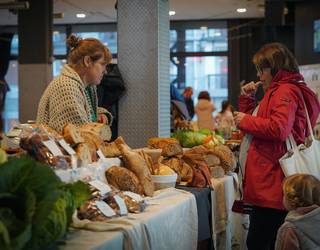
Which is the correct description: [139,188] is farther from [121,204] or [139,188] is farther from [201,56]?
[201,56]

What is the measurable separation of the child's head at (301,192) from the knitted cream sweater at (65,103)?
1.07m

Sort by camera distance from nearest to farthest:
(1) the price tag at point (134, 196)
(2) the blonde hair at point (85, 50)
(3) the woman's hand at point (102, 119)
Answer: (1) the price tag at point (134, 196)
(2) the blonde hair at point (85, 50)
(3) the woman's hand at point (102, 119)

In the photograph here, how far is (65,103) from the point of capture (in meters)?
2.73

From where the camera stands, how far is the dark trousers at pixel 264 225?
257 cm

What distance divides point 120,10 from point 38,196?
3.05 metres

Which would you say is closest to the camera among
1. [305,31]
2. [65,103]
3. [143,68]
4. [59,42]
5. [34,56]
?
[65,103]

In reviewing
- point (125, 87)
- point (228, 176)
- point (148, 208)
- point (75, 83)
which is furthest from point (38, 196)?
point (125, 87)

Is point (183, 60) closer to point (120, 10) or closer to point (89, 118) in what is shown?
point (120, 10)

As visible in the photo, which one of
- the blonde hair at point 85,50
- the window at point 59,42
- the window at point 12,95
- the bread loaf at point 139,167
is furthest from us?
the window at point 12,95

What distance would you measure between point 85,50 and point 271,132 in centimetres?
106

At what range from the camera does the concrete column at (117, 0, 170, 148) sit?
4.17 meters

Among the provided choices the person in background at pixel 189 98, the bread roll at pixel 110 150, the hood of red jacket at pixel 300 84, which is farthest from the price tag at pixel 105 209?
the person in background at pixel 189 98

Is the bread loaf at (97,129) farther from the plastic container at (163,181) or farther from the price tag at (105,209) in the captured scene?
the price tag at (105,209)

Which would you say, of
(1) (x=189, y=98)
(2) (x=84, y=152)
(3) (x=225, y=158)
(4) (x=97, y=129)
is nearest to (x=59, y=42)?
(1) (x=189, y=98)
